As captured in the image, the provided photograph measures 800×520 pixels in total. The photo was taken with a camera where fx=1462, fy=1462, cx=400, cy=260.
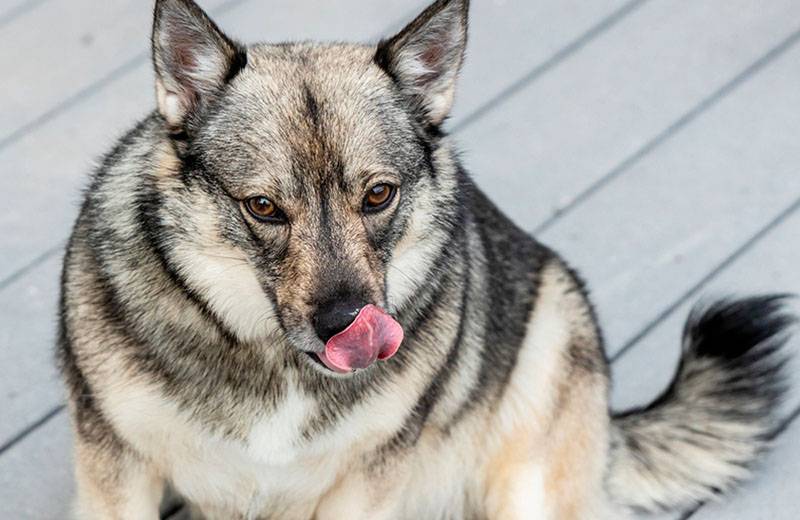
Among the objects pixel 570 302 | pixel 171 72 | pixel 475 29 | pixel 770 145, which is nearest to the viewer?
pixel 171 72

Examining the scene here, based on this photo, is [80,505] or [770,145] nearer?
[80,505]

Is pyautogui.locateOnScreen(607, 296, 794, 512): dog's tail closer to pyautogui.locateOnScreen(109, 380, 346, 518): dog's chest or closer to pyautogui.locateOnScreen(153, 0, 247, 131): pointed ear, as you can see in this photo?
pyautogui.locateOnScreen(109, 380, 346, 518): dog's chest

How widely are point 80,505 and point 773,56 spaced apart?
2056 millimetres

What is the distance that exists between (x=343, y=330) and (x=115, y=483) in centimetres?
54

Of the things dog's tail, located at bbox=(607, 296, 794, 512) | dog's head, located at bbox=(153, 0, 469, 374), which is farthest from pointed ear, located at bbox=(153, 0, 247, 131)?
dog's tail, located at bbox=(607, 296, 794, 512)

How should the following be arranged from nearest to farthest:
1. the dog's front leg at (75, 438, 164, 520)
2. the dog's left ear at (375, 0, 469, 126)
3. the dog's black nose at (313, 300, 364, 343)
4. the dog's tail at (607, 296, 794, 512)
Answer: the dog's black nose at (313, 300, 364, 343) → the dog's left ear at (375, 0, 469, 126) → the dog's front leg at (75, 438, 164, 520) → the dog's tail at (607, 296, 794, 512)

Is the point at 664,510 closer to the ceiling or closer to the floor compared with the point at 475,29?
closer to the floor

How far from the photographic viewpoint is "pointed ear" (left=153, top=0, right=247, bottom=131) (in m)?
2.11

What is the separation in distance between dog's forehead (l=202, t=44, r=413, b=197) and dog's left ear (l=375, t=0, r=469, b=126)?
0.03m

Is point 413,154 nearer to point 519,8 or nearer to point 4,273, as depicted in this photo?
point 4,273

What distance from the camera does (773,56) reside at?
11.8ft

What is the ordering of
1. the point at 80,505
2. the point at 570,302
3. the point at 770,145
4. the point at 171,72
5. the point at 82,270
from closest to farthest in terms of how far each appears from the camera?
1. the point at 171,72
2. the point at 82,270
3. the point at 80,505
4. the point at 570,302
5. the point at 770,145

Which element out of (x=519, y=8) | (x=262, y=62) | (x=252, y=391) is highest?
(x=262, y=62)

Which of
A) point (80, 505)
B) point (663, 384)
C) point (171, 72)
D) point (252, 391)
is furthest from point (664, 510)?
point (171, 72)
